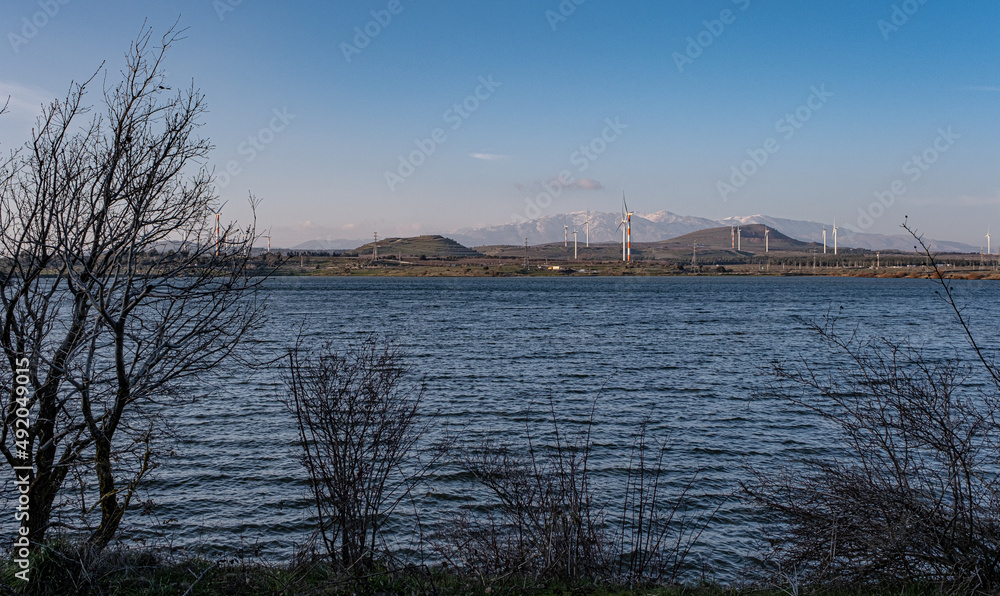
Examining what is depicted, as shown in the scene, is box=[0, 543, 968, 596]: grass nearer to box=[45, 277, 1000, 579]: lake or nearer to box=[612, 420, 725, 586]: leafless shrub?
box=[612, 420, 725, 586]: leafless shrub

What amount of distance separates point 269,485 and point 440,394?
13574 millimetres

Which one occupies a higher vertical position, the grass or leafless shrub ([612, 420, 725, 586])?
the grass

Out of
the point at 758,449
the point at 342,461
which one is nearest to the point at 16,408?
the point at 342,461

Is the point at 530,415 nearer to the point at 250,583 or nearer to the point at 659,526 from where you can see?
the point at 659,526

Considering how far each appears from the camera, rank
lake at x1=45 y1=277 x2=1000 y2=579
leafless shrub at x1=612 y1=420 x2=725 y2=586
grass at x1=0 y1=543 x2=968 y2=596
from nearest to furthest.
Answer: grass at x1=0 y1=543 x2=968 y2=596 < leafless shrub at x1=612 y1=420 x2=725 y2=586 < lake at x1=45 y1=277 x2=1000 y2=579

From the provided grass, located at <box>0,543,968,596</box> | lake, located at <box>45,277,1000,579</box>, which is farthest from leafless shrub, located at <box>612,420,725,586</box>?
grass, located at <box>0,543,968,596</box>

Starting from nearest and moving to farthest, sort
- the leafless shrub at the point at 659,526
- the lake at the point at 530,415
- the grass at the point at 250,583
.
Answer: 1. the grass at the point at 250,583
2. the leafless shrub at the point at 659,526
3. the lake at the point at 530,415

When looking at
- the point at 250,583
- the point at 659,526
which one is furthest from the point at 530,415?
the point at 250,583

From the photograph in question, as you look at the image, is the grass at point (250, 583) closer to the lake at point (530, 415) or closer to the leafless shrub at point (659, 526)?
the leafless shrub at point (659, 526)

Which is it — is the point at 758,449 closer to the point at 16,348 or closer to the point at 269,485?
the point at 269,485

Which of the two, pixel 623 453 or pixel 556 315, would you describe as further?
pixel 556 315

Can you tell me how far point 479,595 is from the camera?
8.30 metres

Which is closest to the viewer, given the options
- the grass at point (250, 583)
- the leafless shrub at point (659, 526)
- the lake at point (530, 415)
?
the grass at point (250, 583)

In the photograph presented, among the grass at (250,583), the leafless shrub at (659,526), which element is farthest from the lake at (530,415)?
the grass at (250,583)
